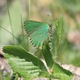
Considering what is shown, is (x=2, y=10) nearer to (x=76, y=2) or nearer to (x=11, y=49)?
(x=76, y=2)

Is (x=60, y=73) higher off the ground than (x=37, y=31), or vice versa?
(x=37, y=31)

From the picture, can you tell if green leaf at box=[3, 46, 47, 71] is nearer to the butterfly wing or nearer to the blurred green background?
the butterfly wing

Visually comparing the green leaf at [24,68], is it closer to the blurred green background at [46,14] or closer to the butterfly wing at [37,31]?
the butterfly wing at [37,31]

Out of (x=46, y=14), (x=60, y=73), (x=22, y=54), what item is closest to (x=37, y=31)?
(x=22, y=54)

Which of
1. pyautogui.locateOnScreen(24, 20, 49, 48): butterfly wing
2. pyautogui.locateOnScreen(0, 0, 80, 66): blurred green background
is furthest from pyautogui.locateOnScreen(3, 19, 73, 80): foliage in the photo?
pyautogui.locateOnScreen(0, 0, 80, 66): blurred green background

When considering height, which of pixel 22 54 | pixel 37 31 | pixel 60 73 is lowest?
pixel 60 73

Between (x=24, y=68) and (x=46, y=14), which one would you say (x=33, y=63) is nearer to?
(x=24, y=68)
